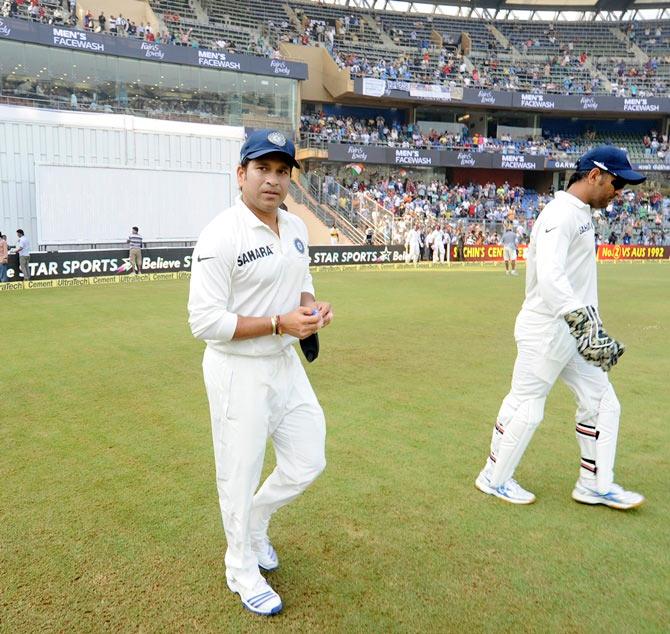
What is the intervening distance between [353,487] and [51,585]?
6.60 feet

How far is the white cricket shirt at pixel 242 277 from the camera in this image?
2.77m

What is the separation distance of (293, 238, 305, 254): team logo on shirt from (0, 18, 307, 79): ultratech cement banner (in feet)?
92.7

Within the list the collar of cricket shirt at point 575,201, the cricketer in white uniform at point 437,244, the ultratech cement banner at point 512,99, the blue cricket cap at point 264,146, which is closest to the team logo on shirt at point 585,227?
the collar of cricket shirt at point 575,201

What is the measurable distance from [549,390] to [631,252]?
33137 mm

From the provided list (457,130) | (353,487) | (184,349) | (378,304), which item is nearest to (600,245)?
(457,130)

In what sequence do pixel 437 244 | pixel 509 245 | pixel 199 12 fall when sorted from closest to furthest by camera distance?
pixel 509 245
pixel 437 244
pixel 199 12

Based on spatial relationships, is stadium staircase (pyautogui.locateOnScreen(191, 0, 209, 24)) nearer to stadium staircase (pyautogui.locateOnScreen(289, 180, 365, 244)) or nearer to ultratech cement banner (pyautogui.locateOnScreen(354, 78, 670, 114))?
ultratech cement banner (pyautogui.locateOnScreen(354, 78, 670, 114))

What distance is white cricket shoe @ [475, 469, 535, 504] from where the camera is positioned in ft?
13.6

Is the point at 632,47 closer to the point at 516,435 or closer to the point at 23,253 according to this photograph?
the point at 23,253

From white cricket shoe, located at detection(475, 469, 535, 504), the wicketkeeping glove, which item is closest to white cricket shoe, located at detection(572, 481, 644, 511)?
white cricket shoe, located at detection(475, 469, 535, 504)

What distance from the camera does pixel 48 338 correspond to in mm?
9875

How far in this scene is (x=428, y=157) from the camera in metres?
38.0

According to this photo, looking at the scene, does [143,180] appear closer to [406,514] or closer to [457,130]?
[406,514]

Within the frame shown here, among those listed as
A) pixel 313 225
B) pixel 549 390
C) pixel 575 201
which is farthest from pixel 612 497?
pixel 313 225
